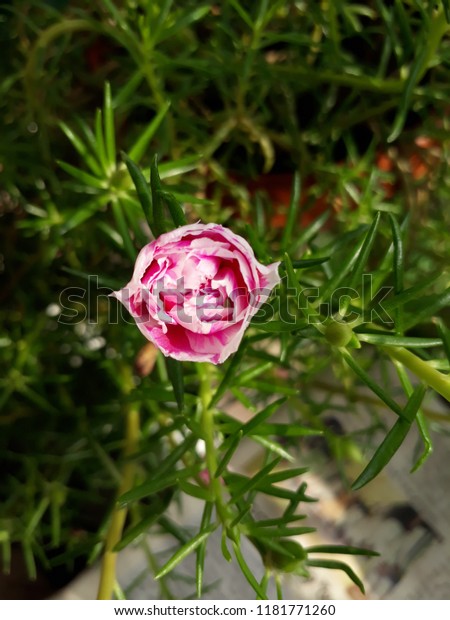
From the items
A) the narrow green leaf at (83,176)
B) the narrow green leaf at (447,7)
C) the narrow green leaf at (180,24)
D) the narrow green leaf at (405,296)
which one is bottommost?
the narrow green leaf at (405,296)

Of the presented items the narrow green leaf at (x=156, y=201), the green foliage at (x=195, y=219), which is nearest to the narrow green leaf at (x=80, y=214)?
the green foliage at (x=195, y=219)

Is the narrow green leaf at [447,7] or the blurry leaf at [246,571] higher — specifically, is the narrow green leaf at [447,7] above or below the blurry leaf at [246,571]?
above

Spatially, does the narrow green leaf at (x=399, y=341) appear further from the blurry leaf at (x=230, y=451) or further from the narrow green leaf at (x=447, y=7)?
the narrow green leaf at (x=447, y=7)

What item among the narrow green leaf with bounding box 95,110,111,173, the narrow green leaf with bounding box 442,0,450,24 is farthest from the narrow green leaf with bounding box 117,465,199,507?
the narrow green leaf with bounding box 442,0,450,24

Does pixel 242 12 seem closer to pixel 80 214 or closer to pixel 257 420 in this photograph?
pixel 80 214

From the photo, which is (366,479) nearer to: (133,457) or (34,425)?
(133,457)

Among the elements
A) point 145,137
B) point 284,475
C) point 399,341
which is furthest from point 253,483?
point 145,137

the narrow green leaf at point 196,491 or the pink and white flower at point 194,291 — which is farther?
the narrow green leaf at point 196,491

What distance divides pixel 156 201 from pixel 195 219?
238 mm

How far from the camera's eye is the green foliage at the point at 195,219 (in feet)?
1.30

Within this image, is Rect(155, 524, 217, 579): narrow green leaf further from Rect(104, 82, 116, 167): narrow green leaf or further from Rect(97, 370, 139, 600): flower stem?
Rect(104, 82, 116, 167): narrow green leaf

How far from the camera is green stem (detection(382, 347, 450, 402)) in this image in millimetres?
314

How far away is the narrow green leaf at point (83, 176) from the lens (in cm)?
40

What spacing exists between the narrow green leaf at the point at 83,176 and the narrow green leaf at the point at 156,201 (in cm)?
10
